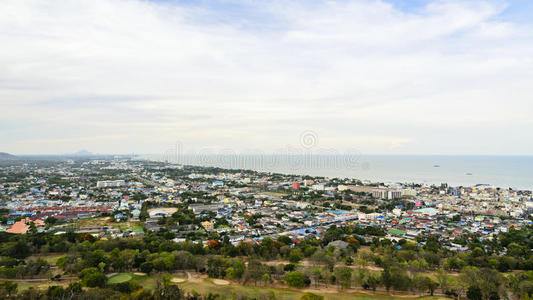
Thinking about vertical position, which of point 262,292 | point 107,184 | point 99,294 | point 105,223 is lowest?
point 105,223

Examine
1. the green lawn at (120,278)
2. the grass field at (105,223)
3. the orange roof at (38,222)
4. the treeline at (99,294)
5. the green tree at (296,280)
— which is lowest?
the grass field at (105,223)

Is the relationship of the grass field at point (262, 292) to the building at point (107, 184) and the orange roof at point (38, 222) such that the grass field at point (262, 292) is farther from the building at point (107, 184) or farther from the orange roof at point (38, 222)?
the building at point (107, 184)

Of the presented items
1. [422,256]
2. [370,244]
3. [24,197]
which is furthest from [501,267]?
[24,197]

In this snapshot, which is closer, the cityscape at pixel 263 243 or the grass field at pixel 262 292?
the grass field at pixel 262 292

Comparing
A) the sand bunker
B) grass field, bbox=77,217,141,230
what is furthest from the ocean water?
the sand bunker

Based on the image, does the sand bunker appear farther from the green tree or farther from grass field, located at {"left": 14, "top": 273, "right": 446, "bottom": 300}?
the green tree

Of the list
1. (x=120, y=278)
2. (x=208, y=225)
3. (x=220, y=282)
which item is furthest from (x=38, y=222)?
(x=220, y=282)

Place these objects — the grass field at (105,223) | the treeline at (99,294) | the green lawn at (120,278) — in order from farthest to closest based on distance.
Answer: the grass field at (105,223), the green lawn at (120,278), the treeline at (99,294)

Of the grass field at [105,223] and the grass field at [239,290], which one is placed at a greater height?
the grass field at [239,290]

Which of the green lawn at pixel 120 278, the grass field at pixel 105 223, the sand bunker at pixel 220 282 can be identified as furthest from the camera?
the grass field at pixel 105 223

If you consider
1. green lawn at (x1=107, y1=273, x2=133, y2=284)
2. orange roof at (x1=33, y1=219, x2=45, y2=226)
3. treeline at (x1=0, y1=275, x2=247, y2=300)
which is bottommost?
orange roof at (x1=33, y1=219, x2=45, y2=226)

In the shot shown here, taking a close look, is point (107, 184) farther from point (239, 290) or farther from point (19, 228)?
point (239, 290)

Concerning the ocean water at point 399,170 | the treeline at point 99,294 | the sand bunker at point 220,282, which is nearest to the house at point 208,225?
the sand bunker at point 220,282
